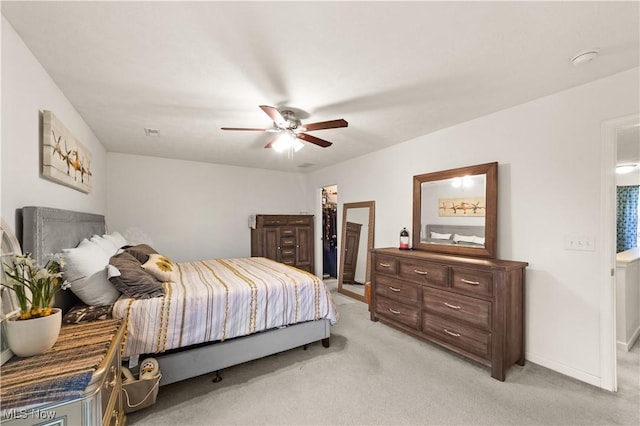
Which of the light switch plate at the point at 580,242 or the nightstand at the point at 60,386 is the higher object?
the light switch plate at the point at 580,242

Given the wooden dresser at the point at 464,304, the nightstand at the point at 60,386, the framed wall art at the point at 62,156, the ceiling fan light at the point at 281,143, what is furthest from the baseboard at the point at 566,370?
the framed wall art at the point at 62,156

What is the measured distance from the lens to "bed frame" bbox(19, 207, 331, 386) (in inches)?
62.0

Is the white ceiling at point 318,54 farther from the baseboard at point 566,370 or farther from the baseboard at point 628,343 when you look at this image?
the baseboard at point 628,343

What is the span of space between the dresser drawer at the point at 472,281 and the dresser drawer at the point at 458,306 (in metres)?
0.08

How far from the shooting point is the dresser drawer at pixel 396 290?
2.96 metres

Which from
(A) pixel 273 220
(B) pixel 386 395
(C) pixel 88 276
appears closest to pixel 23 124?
(C) pixel 88 276

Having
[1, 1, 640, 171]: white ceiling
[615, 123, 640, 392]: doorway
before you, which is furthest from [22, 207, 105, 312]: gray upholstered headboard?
[615, 123, 640, 392]: doorway

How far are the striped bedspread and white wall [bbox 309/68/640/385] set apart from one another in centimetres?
197

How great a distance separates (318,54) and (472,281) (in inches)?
90.7

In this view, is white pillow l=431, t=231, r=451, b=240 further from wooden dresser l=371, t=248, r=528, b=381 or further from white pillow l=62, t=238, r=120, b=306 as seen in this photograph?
white pillow l=62, t=238, r=120, b=306

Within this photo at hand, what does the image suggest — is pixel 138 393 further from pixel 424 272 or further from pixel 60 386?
pixel 424 272

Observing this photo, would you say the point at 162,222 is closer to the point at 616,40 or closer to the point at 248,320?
the point at 248,320

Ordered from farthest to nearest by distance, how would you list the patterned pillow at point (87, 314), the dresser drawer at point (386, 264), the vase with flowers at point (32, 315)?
the dresser drawer at point (386, 264), the patterned pillow at point (87, 314), the vase with flowers at point (32, 315)

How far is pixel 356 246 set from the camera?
480cm
